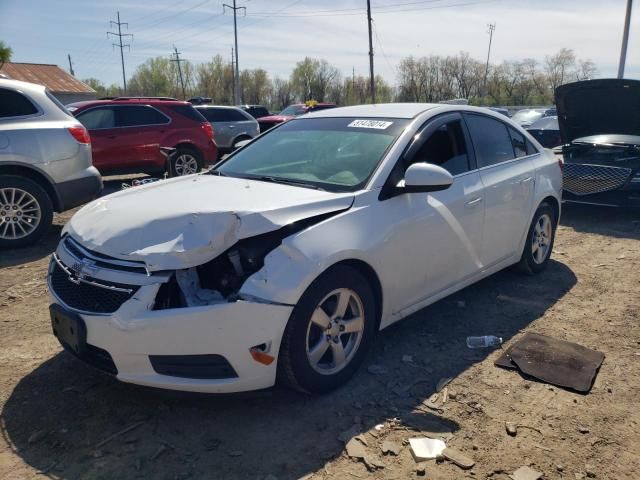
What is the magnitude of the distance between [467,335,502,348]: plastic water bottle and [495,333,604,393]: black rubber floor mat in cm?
11

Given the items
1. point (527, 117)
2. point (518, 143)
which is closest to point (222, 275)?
point (518, 143)

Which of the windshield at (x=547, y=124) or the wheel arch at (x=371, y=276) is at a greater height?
the windshield at (x=547, y=124)

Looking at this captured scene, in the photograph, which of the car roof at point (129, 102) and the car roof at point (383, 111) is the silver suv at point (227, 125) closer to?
the car roof at point (129, 102)

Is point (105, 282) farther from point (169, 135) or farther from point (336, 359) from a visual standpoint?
point (169, 135)

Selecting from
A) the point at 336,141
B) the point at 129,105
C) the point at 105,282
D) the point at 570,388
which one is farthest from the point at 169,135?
the point at 570,388

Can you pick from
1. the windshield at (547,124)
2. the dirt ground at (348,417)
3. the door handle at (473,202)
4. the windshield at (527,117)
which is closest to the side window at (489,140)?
the door handle at (473,202)

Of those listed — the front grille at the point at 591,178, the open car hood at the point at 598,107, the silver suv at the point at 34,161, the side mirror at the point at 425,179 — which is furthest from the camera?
the open car hood at the point at 598,107

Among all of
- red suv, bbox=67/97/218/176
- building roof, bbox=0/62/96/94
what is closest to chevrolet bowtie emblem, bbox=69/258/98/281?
red suv, bbox=67/97/218/176

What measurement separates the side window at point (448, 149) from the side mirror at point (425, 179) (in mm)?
341

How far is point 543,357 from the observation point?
3.68 meters

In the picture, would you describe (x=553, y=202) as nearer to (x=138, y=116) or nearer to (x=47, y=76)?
(x=138, y=116)

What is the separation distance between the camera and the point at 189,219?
2875 mm

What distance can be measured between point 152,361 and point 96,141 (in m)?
8.21

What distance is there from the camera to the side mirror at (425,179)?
336cm
